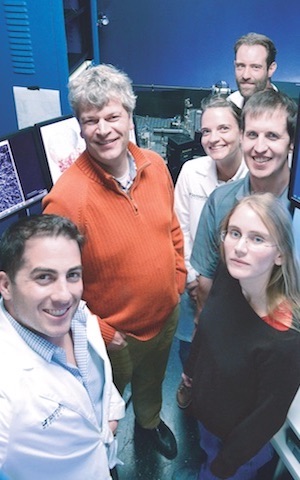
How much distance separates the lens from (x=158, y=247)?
1391 millimetres

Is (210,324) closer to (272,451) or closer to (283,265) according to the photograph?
(283,265)

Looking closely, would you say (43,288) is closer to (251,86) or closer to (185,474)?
(185,474)

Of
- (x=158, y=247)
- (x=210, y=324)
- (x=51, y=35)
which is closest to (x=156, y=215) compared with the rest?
(x=158, y=247)

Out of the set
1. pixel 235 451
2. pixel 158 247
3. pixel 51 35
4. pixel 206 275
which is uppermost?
pixel 51 35

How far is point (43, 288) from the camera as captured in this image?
1000 millimetres

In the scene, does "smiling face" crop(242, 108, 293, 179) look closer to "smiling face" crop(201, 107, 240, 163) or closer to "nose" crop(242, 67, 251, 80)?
"smiling face" crop(201, 107, 240, 163)

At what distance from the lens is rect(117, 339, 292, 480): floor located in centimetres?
180

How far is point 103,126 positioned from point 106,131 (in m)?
0.02

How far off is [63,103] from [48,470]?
5.50ft

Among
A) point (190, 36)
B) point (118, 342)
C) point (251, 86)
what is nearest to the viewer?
point (118, 342)

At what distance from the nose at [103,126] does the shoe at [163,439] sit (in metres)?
1.36

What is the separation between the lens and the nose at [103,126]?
1.24 m

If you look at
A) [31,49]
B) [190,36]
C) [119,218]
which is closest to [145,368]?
[119,218]

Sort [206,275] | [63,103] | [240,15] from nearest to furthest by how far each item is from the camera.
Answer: [206,275]
[63,103]
[240,15]
